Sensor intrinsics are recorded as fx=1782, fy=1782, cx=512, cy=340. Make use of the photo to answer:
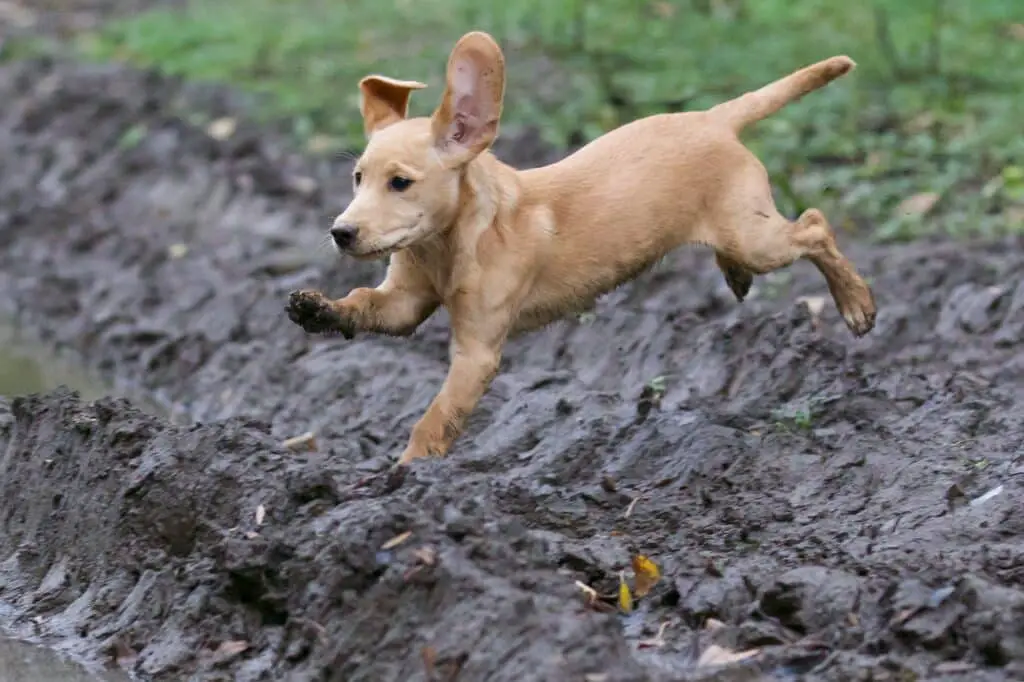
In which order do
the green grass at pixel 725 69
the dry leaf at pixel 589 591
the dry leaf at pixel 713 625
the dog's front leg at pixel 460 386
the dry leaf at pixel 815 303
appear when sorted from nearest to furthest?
the dry leaf at pixel 713 625 → the dry leaf at pixel 589 591 → the dog's front leg at pixel 460 386 → the dry leaf at pixel 815 303 → the green grass at pixel 725 69

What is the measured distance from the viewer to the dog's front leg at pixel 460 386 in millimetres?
6672

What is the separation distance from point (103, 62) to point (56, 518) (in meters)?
9.57

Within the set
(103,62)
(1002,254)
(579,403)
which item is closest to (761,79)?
(1002,254)

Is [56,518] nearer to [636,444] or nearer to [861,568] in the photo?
[636,444]

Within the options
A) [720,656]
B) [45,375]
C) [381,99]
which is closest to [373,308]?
[381,99]

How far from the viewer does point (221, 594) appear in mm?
6234

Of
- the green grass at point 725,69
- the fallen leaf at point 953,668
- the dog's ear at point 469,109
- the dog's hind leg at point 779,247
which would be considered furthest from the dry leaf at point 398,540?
the green grass at point 725,69

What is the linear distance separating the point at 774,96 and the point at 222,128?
672 centimetres

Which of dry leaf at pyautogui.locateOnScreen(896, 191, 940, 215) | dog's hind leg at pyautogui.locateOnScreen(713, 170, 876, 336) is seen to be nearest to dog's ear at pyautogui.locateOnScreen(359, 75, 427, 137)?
dog's hind leg at pyautogui.locateOnScreen(713, 170, 876, 336)

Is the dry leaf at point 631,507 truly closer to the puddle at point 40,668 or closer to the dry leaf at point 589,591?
the dry leaf at point 589,591

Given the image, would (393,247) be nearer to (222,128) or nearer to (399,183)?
(399,183)

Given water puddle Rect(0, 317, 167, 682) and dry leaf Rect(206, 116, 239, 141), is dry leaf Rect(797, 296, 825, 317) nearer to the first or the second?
water puddle Rect(0, 317, 167, 682)

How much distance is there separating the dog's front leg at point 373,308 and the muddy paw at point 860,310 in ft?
6.34

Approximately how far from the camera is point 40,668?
6453 millimetres
